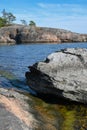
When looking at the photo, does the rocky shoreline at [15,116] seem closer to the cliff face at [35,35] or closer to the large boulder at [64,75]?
the large boulder at [64,75]

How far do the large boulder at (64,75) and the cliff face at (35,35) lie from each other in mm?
101572

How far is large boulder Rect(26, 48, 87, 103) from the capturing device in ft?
70.6

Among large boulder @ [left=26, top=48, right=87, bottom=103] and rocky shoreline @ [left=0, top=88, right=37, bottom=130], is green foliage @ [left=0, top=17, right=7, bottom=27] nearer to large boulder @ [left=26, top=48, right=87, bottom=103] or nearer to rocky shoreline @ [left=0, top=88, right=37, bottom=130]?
large boulder @ [left=26, top=48, right=87, bottom=103]

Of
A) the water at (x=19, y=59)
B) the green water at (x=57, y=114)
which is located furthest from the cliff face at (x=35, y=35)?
the green water at (x=57, y=114)

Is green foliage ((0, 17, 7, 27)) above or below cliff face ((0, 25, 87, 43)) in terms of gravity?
above

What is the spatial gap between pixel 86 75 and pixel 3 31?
109 meters

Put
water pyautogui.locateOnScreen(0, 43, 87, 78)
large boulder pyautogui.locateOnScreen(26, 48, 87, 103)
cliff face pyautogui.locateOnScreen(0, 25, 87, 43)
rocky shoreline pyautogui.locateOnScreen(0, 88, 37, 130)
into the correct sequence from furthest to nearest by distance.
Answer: cliff face pyautogui.locateOnScreen(0, 25, 87, 43)
water pyautogui.locateOnScreen(0, 43, 87, 78)
large boulder pyautogui.locateOnScreen(26, 48, 87, 103)
rocky shoreline pyautogui.locateOnScreen(0, 88, 37, 130)

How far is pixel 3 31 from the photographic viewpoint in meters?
129

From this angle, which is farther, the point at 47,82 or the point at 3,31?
the point at 3,31

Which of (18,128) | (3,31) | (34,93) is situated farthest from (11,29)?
(18,128)

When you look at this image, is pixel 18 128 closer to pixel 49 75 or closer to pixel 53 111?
pixel 53 111

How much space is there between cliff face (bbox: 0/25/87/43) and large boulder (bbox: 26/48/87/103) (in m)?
102

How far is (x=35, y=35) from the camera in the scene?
12494cm

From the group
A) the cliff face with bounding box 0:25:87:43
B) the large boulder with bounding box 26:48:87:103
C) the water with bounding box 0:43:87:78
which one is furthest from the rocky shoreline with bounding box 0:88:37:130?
the cliff face with bounding box 0:25:87:43
